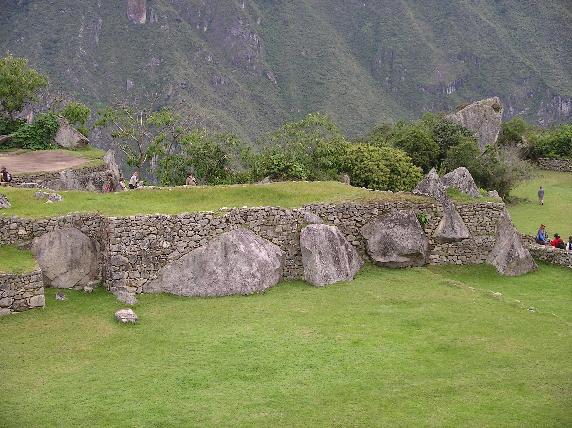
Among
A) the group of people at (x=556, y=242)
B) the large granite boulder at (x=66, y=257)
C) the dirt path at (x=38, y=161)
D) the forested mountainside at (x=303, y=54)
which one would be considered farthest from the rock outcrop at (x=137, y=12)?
the large granite boulder at (x=66, y=257)

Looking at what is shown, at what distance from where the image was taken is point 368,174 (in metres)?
33.7

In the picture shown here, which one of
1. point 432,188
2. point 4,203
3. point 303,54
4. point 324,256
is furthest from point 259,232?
point 303,54

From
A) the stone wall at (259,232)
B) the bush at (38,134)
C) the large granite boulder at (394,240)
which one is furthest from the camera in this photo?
the bush at (38,134)

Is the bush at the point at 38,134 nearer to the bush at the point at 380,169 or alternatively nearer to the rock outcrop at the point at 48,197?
the bush at the point at 380,169

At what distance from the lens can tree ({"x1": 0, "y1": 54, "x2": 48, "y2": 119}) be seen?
44.3 meters

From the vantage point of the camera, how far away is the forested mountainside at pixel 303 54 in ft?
413

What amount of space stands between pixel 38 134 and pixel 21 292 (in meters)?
25.7

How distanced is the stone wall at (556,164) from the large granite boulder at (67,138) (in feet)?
132

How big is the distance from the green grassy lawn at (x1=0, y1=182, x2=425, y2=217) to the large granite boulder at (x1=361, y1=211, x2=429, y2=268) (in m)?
1.09

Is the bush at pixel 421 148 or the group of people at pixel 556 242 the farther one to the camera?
the bush at pixel 421 148

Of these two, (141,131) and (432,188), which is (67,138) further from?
(432,188)

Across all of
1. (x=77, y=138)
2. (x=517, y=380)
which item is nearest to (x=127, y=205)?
(x=517, y=380)

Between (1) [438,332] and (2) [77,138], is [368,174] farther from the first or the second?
(2) [77,138]

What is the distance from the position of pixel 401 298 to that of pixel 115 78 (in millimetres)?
115837
